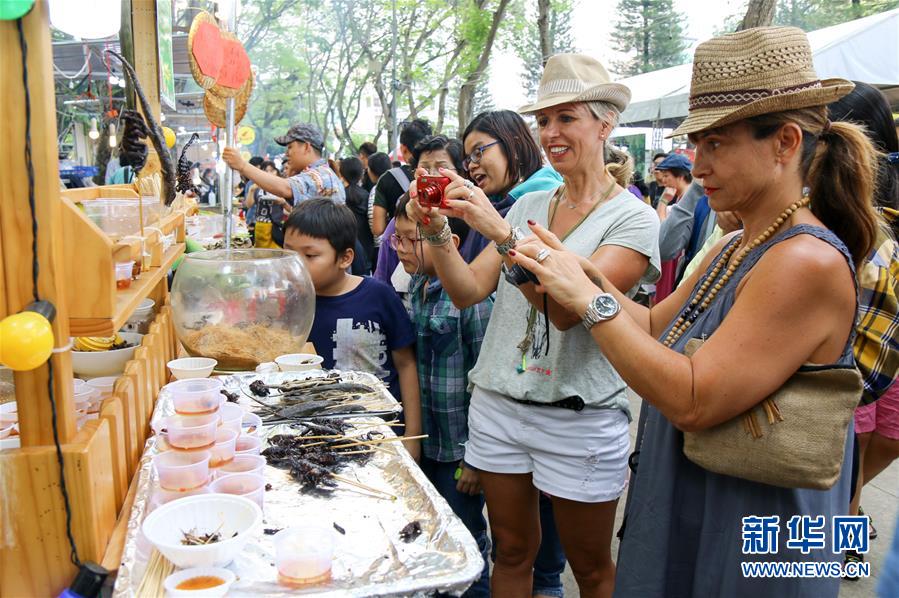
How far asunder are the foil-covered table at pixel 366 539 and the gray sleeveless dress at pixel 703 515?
1.83 ft

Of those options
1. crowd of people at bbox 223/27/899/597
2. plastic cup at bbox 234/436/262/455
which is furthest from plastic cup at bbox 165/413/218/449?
crowd of people at bbox 223/27/899/597

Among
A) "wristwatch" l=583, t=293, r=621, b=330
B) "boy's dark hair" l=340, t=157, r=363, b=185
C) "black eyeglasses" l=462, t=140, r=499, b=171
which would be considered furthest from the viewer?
"boy's dark hair" l=340, t=157, r=363, b=185

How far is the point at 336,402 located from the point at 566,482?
0.87 meters

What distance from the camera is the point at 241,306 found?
2619 millimetres

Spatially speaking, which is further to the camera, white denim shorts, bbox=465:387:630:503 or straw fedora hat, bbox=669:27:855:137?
white denim shorts, bbox=465:387:630:503

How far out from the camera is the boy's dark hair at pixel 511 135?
356 centimetres

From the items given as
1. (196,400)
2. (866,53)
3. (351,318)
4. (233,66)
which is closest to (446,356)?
(351,318)

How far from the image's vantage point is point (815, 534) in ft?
5.28

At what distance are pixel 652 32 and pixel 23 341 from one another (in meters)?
47.2

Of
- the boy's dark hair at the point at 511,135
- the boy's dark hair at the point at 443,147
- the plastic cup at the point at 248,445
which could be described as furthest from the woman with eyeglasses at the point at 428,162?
the plastic cup at the point at 248,445

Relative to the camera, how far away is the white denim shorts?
2.35 meters

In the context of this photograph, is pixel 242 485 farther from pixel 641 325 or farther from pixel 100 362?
pixel 641 325

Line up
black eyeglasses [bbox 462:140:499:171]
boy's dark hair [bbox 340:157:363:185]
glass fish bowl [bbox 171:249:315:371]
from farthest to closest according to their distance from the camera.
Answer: boy's dark hair [bbox 340:157:363:185], black eyeglasses [bbox 462:140:499:171], glass fish bowl [bbox 171:249:315:371]

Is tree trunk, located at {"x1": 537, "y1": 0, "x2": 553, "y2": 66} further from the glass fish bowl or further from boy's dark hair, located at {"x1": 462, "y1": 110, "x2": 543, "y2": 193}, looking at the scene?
the glass fish bowl
